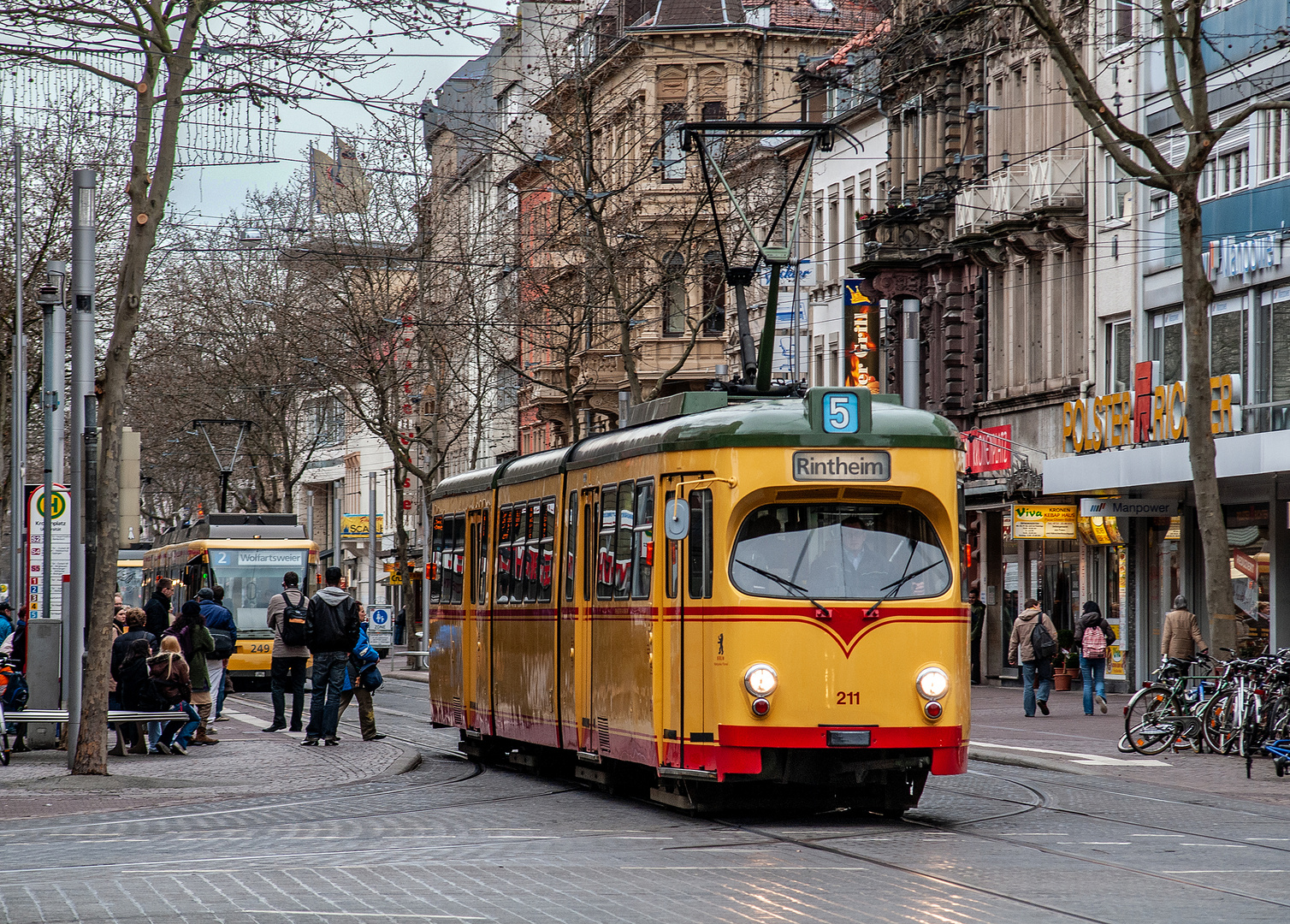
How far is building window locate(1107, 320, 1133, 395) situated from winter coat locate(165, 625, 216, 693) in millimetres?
19421

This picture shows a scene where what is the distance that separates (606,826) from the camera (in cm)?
1434

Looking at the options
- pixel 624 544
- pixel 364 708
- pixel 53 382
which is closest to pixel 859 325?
pixel 53 382

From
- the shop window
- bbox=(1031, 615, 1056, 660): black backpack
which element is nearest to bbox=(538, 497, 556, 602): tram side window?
bbox=(1031, 615, 1056, 660): black backpack

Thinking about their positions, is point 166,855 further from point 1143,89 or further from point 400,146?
point 400,146

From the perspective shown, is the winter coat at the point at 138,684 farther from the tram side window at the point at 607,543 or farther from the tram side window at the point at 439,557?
the tram side window at the point at 607,543

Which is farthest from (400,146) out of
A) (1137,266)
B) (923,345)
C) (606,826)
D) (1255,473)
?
(606,826)

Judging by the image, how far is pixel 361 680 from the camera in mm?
23625

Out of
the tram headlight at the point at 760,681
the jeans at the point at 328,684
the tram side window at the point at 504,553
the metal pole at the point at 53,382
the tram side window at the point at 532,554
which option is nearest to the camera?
the tram headlight at the point at 760,681

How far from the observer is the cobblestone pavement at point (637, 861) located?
10.0m

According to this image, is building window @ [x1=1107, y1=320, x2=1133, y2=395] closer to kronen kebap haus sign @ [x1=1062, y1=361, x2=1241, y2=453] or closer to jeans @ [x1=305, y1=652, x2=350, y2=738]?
kronen kebap haus sign @ [x1=1062, y1=361, x2=1241, y2=453]

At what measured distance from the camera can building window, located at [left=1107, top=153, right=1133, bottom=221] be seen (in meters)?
37.6

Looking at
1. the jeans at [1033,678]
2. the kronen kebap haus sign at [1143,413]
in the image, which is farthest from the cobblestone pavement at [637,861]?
the kronen kebap haus sign at [1143,413]

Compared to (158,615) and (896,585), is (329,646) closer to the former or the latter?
(158,615)

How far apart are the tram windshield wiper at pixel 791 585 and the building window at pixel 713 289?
23684 millimetres
